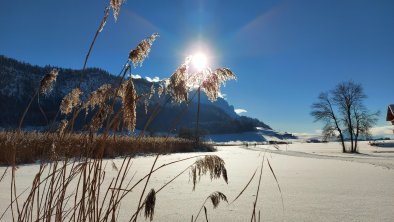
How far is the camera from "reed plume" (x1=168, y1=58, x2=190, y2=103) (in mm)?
1693

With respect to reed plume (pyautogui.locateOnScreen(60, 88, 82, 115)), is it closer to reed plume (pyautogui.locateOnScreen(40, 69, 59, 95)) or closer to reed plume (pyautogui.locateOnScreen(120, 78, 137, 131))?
reed plume (pyautogui.locateOnScreen(40, 69, 59, 95))

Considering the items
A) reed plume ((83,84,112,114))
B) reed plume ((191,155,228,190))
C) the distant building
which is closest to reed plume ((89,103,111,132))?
reed plume ((83,84,112,114))

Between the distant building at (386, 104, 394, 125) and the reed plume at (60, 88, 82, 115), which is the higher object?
the distant building at (386, 104, 394, 125)

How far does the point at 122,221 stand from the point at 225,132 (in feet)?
423

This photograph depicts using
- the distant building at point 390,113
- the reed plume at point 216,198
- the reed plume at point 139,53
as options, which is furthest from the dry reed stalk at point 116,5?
the distant building at point 390,113

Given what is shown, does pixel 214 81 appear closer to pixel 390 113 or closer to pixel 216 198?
pixel 216 198

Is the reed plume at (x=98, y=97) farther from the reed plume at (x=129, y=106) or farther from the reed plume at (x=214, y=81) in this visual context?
the reed plume at (x=214, y=81)

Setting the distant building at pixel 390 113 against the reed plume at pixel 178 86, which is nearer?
the reed plume at pixel 178 86

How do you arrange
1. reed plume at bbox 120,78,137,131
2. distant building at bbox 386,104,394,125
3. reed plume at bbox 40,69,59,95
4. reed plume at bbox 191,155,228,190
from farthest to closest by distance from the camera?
1. distant building at bbox 386,104,394,125
2. reed plume at bbox 40,69,59,95
3. reed plume at bbox 120,78,137,131
4. reed plume at bbox 191,155,228,190

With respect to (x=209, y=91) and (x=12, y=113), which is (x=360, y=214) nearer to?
(x=209, y=91)

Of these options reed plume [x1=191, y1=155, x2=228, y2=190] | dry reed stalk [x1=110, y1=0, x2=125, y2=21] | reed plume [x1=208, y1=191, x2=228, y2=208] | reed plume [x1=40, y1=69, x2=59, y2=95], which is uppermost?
dry reed stalk [x1=110, y1=0, x2=125, y2=21]

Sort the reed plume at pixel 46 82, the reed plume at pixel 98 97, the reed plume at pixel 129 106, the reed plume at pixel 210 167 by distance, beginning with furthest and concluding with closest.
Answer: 1. the reed plume at pixel 98 97
2. the reed plume at pixel 46 82
3. the reed plume at pixel 129 106
4. the reed plume at pixel 210 167

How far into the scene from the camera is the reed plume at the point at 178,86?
169 centimetres

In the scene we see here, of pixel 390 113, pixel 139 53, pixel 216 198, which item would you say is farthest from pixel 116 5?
pixel 390 113
